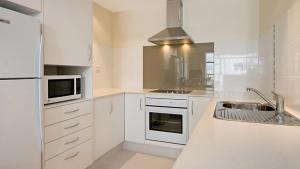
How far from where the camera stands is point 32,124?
4.64ft

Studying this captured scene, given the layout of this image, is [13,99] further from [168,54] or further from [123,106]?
[168,54]

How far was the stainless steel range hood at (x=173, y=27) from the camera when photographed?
9.16 feet

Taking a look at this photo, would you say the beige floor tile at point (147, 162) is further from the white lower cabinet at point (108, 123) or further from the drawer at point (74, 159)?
the drawer at point (74, 159)

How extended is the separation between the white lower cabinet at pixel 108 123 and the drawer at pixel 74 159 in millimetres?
193

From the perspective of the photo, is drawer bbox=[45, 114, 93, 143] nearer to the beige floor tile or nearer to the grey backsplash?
the beige floor tile

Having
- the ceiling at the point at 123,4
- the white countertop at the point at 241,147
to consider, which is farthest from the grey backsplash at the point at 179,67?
the white countertop at the point at 241,147

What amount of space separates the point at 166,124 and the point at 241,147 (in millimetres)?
2003

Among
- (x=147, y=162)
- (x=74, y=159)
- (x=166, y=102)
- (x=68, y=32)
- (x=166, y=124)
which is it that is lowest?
(x=147, y=162)

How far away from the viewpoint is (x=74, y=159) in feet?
6.23

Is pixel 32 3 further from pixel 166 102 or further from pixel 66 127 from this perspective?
pixel 166 102

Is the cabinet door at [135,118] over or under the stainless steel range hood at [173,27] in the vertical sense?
under

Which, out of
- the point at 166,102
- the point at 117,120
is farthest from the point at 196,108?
the point at 117,120

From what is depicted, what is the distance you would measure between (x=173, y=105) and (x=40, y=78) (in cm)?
168

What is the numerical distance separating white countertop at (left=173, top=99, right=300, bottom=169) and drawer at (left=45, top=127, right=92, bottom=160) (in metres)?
1.28
